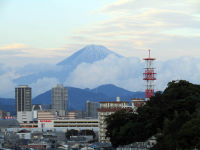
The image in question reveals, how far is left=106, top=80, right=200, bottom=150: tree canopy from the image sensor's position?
63944 mm

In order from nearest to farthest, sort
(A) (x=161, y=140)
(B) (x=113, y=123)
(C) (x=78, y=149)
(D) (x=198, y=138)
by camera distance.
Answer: (D) (x=198, y=138) → (A) (x=161, y=140) → (B) (x=113, y=123) → (C) (x=78, y=149)

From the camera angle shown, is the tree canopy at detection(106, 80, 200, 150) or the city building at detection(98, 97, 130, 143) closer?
the tree canopy at detection(106, 80, 200, 150)

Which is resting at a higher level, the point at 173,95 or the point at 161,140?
the point at 173,95

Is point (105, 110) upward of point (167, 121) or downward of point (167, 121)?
upward

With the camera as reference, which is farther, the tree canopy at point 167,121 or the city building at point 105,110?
the city building at point 105,110

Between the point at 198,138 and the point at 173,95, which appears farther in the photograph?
the point at 173,95

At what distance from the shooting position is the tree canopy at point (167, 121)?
6394 cm

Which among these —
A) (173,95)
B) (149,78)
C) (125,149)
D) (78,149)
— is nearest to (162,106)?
(173,95)

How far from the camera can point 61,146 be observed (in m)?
145

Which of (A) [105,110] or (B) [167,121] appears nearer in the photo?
(B) [167,121]

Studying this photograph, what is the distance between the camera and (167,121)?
2781 inches

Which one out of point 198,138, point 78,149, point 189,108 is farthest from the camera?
point 78,149

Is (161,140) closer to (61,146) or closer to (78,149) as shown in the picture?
(78,149)

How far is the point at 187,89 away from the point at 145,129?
8491 millimetres
